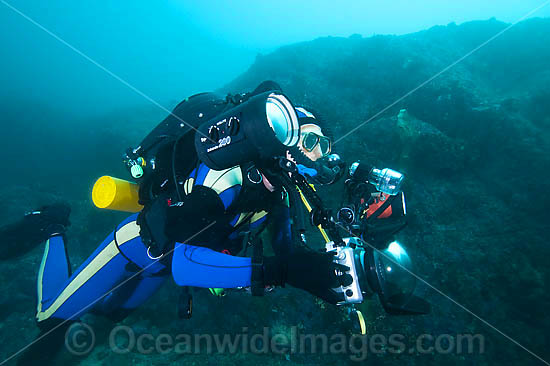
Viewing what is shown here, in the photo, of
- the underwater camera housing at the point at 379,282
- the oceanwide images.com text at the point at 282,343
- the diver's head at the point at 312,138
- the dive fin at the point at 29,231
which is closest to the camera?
the underwater camera housing at the point at 379,282

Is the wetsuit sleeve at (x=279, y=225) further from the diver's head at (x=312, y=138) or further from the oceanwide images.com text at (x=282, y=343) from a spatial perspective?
the oceanwide images.com text at (x=282, y=343)

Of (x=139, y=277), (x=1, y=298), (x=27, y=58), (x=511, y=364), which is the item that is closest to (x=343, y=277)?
(x=139, y=277)

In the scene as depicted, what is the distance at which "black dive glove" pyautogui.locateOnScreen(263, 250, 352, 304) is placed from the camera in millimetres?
1473

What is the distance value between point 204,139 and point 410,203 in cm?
557

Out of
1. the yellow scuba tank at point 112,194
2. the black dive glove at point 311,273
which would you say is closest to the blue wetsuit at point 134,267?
the black dive glove at point 311,273

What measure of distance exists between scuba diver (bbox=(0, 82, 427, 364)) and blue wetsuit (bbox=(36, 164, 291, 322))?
0.01m

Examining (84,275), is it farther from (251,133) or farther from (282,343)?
(251,133)

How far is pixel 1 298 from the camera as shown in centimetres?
466

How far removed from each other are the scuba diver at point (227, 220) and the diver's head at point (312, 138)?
10 mm

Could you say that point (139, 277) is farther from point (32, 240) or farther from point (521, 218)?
point (521, 218)

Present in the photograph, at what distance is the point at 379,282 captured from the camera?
1.35m

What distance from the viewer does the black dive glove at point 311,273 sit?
4.83ft

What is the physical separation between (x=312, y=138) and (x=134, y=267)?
9.69ft

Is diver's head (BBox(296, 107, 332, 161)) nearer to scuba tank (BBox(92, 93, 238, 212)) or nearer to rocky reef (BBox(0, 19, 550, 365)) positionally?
scuba tank (BBox(92, 93, 238, 212))
